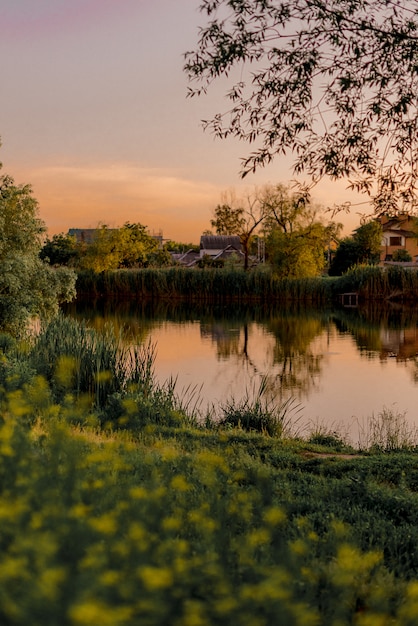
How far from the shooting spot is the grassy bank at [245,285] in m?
49.4

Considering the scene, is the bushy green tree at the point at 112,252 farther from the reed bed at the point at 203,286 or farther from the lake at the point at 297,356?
the lake at the point at 297,356

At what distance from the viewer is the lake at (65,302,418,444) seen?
17125 mm

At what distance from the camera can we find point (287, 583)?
8.38 ft

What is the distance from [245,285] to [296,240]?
17.2 ft

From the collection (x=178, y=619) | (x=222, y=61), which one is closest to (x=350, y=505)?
(x=178, y=619)

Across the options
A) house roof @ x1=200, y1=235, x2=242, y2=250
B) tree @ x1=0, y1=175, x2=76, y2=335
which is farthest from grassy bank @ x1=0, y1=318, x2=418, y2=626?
house roof @ x1=200, y1=235, x2=242, y2=250

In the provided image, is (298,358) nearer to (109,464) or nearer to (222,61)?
(222,61)

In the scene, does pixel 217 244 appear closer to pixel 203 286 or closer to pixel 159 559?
pixel 203 286

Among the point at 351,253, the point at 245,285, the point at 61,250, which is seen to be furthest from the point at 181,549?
the point at 61,250

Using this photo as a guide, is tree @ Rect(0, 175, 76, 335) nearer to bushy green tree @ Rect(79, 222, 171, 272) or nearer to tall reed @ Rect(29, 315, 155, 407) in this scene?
tall reed @ Rect(29, 315, 155, 407)

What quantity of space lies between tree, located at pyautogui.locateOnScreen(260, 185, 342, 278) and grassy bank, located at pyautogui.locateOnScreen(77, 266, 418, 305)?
1.02 metres

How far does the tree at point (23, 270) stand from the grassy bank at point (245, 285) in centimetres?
3215

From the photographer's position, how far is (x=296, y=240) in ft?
168

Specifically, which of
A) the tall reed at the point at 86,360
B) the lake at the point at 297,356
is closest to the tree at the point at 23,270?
the lake at the point at 297,356
